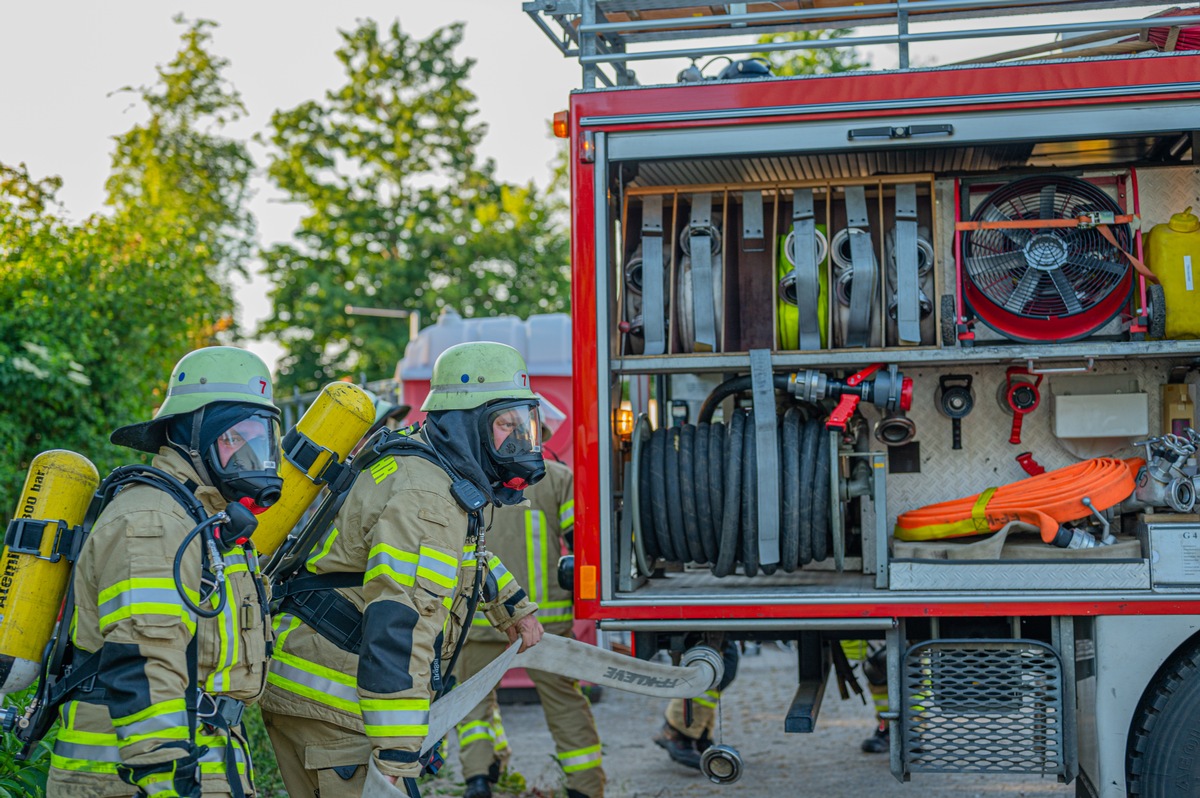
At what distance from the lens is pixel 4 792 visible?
158 inches

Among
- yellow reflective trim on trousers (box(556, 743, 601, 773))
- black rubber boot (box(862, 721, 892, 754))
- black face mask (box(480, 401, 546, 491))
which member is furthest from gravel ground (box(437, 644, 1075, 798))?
black face mask (box(480, 401, 546, 491))

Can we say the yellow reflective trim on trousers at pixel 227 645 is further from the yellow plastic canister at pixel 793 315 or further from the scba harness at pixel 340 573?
the yellow plastic canister at pixel 793 315

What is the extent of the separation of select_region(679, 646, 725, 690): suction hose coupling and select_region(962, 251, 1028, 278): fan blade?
191 cm

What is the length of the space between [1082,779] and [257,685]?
3150mm

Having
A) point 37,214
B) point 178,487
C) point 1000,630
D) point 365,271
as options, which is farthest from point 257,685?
point 365,271

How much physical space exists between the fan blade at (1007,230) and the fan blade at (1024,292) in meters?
0.13

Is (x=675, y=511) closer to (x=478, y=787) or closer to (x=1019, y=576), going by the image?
(x=1019, y=576)

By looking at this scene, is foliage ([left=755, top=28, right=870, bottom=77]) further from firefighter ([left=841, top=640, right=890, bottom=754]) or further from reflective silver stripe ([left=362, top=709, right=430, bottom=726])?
reflective silver stripe ([left=362, top=709, right=430, bottom=726])

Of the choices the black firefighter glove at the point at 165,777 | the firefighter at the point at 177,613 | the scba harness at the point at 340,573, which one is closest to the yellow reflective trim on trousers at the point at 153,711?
the firefighter at the point at 177,613

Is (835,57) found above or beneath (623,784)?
above

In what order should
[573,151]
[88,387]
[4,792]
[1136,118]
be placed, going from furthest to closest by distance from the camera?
1. [88,387]
2. [573,151]
3. [1136,118]
4. [4,792]

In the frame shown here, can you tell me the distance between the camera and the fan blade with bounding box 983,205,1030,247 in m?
4.87

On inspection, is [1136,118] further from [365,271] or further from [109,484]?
[365,271]

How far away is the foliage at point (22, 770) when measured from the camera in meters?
4.09
